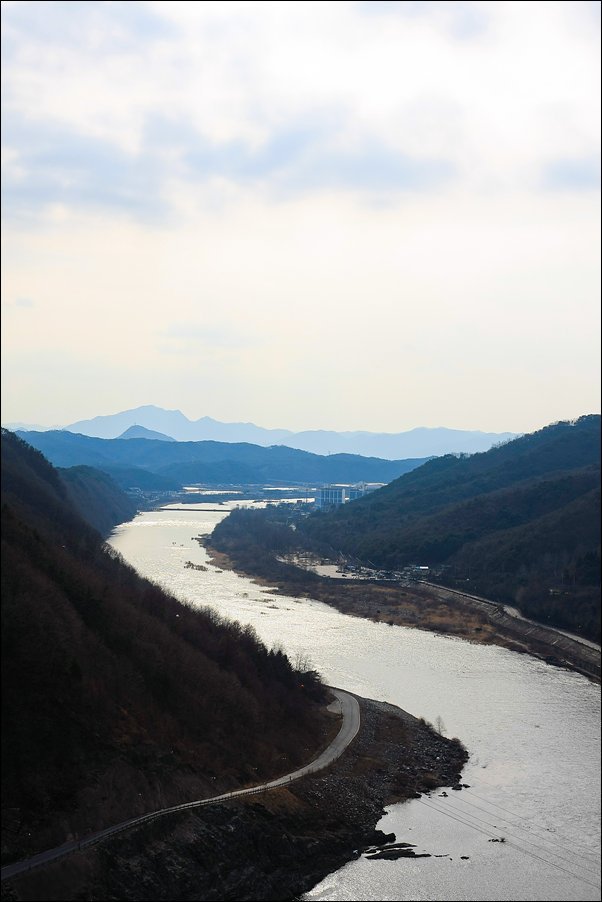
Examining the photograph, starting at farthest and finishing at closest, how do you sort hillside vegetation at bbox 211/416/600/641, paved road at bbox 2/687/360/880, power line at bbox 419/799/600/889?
hillside vegetation at bbox 211/416/600/641 → power line at bbox 419/799/600/889 → paved road at bbox 2/687/360/880

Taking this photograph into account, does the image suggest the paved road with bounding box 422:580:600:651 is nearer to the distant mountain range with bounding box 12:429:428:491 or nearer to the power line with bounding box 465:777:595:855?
the power line with bounding box 465:777:595:855

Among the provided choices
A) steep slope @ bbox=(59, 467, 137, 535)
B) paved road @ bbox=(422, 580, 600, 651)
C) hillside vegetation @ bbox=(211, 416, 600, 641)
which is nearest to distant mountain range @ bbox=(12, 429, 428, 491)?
steep slope @ bbox=(59, 467, 137, 535)

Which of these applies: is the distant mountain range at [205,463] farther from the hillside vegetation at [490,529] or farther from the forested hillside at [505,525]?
the forested hillside at [505,525]

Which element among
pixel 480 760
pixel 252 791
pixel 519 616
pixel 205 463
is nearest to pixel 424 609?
pixel 519 616

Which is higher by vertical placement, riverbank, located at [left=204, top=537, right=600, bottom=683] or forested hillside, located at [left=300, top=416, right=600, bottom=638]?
forested hillside, located at [left=300, top=416, right=600, bottom=638]

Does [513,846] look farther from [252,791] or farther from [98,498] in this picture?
Answer: [98,498]

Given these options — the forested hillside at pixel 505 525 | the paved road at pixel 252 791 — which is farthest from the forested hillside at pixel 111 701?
the forested hillside at pixel 505 525
